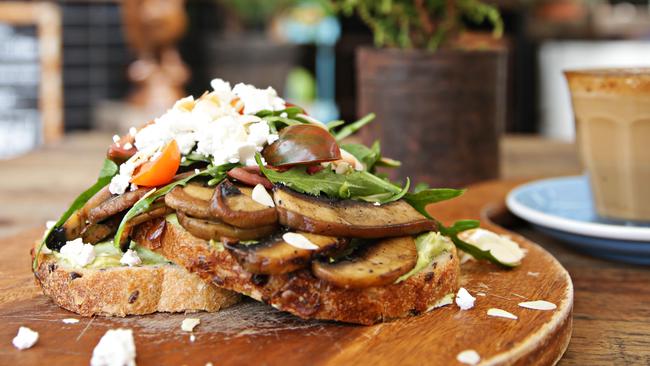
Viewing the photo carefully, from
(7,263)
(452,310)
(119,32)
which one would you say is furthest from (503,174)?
(119,32)

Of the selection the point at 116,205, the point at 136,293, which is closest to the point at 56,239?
the point at 116,205

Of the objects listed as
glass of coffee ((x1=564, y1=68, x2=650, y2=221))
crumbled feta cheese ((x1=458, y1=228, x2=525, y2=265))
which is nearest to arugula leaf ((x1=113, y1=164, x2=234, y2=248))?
crumbled feta cheese ((x1=458, y1=228, x2=525, y2=265))

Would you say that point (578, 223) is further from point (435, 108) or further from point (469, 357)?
point (435, 108)

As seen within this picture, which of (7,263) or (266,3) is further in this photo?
(266,3)

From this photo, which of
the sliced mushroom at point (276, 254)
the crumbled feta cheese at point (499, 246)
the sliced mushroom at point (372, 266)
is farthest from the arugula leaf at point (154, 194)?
the crumbled feta cheese at point (499, 246)

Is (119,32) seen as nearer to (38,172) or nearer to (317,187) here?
(38,172)

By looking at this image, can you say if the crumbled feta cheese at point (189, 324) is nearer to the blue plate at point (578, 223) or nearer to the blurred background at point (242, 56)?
the blue plate at point (578, 223)

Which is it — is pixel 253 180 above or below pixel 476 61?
below
